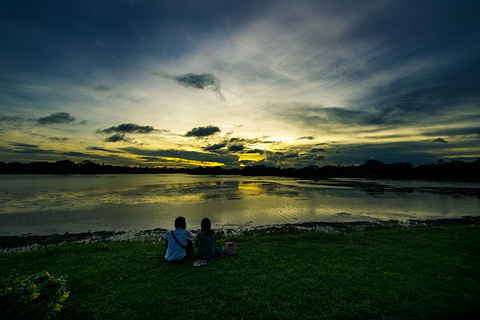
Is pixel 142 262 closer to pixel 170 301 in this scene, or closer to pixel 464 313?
pixel 170 301

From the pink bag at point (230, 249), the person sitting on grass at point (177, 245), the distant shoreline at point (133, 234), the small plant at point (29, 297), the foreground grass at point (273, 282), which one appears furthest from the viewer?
the distant shoreline at point (133, 234)

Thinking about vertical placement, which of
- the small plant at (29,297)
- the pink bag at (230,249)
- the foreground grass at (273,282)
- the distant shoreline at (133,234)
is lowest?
the distant shoreline at (133,234)

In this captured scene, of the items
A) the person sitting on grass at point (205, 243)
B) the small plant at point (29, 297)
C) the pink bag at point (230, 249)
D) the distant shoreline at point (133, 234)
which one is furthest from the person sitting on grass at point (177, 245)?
the distant shoreline at point (133, 234)

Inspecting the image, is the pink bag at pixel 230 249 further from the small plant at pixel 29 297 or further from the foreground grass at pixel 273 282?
the small plant at pixel 29 297

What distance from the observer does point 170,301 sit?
6.32m

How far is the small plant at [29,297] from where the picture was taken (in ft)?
12.4

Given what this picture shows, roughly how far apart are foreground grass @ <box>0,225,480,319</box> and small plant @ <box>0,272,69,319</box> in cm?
175

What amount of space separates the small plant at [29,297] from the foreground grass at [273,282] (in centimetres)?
175

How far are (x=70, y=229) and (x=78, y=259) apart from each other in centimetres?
1415

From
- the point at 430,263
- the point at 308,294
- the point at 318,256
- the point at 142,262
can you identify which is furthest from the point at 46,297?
the point at 430,263

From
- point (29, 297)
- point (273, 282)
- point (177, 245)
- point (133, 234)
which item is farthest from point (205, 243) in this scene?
point (133, 234)

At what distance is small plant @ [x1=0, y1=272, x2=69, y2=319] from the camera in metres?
3.79

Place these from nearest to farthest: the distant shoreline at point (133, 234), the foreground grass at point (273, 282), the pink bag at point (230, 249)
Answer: the foreground grass at point (273, 282) < the pink bag at point (230, 249) < the distant shoreline at point (133, 234)

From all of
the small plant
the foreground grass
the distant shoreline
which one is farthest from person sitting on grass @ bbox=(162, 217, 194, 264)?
the distant shoreline
